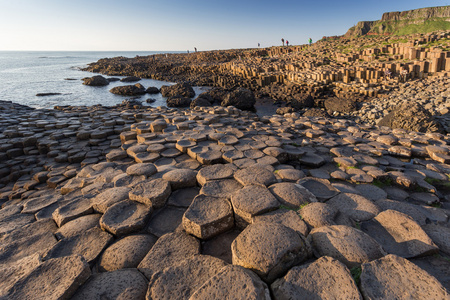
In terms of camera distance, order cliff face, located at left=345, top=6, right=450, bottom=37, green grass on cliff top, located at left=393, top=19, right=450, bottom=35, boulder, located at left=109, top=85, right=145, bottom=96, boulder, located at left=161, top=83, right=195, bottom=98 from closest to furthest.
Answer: boulder, located at left=161, top=83, right=195, bottom=98 < boulder, located at left=109, top=85, right=145, bottom=96 < green grass on cliff top, located at left=393, top=19, right=450, bottom=35 < cliff face, located at left=345, top=6, right=450, bottom=37

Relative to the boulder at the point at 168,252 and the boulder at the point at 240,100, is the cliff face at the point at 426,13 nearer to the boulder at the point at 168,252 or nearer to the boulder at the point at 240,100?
the boulder at the point at 240,100

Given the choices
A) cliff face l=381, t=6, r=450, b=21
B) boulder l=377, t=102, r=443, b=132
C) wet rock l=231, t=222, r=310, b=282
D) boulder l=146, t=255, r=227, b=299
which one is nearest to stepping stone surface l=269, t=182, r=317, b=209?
wet rock l=231, t=222, r=310, b=282

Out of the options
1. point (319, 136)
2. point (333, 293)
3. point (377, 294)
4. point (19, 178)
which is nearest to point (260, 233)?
point (333, 293)

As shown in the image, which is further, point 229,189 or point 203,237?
point 229,189

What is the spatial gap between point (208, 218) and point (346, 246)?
1.22m

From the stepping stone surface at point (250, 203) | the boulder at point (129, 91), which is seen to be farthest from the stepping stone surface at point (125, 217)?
the boulder at point (129, 91)

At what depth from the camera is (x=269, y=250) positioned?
5.33 ft

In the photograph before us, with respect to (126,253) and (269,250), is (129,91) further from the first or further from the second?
(269,250)

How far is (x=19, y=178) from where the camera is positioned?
5.01m

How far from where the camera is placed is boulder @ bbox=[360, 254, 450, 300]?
4.49 ft

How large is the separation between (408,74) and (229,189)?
1697 centimetres

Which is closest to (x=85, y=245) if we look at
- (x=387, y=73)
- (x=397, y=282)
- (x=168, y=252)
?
(x=168, y=252)

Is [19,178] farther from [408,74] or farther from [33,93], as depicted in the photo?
[33,93]

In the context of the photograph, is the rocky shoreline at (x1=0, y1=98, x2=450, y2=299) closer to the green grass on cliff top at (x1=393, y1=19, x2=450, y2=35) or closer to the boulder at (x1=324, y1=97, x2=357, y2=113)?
the boulder at (x1=324, y1=97, x2=357, y2=113)
